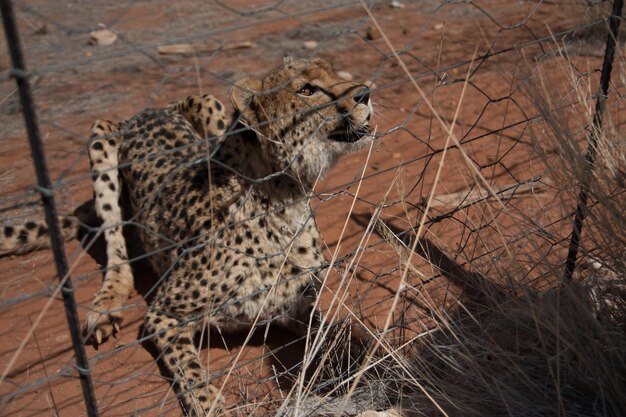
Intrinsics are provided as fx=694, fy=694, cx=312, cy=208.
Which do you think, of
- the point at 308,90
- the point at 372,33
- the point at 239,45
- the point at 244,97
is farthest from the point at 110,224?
the point at 372,33

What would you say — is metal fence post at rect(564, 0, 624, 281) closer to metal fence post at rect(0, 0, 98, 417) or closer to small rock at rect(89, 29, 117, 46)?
metal fence post at rect(0, 0, 98, 417)

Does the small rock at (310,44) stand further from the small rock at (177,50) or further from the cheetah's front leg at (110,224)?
the cheetah's front leg at (110,224)

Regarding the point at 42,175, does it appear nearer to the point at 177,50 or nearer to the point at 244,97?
the point at 244,97

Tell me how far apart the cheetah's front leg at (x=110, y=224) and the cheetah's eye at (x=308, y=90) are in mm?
879

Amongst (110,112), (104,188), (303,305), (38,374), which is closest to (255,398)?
(303,305)

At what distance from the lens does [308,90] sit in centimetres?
245

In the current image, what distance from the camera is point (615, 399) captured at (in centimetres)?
177

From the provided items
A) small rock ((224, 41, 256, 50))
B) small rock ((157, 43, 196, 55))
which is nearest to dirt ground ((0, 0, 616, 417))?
small rock ((224, 41, 256, 50))

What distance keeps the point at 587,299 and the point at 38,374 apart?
6.01 ft

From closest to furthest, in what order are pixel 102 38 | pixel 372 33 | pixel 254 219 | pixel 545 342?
pixel 545 342
pixel 254 219
pixel 372 33
pixel 102 38

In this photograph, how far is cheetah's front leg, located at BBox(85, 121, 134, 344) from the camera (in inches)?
112

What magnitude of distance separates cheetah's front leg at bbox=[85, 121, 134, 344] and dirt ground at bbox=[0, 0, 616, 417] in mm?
78

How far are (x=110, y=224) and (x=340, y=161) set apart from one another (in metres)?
1.23

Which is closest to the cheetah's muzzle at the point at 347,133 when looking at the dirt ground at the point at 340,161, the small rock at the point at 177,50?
the dirt ground at the point at 340,161
